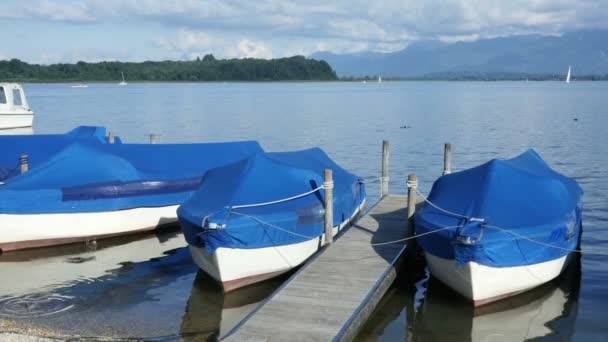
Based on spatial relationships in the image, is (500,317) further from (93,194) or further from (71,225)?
(71,225)

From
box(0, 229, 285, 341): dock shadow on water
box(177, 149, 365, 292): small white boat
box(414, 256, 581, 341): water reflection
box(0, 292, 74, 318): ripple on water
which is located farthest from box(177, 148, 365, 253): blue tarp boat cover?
box(414, 256, 581, 341): water reflection

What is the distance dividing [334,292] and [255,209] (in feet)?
8.39

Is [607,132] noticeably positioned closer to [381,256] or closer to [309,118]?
[309,118]

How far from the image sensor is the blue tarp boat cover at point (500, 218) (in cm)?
1112

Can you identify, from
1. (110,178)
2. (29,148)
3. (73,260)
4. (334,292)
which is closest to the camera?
(334,292)

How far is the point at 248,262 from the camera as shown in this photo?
1247 centimetres

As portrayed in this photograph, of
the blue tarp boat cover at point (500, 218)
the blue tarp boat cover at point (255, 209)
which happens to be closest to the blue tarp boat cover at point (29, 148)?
the blue tarp boat cover at point (255, 209)

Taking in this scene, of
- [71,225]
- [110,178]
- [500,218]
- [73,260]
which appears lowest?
[73,260]

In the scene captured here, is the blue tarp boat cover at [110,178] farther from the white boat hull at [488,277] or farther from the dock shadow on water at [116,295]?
the white boat hull at [488,277]

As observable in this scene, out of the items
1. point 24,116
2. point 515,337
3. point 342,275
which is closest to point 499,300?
point 515,337

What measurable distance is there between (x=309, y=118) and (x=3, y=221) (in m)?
50.4

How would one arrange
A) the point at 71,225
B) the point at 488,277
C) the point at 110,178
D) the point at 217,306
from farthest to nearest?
the point at 110,178 → the point at 71,225 → the point at 217,306 → the point at 488,277

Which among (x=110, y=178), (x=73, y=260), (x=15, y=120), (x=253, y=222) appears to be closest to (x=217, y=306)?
(x=253, y=222)

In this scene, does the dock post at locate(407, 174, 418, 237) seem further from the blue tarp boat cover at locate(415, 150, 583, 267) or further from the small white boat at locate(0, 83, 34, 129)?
the small white boat at locate(0, 83, 34, 129)
